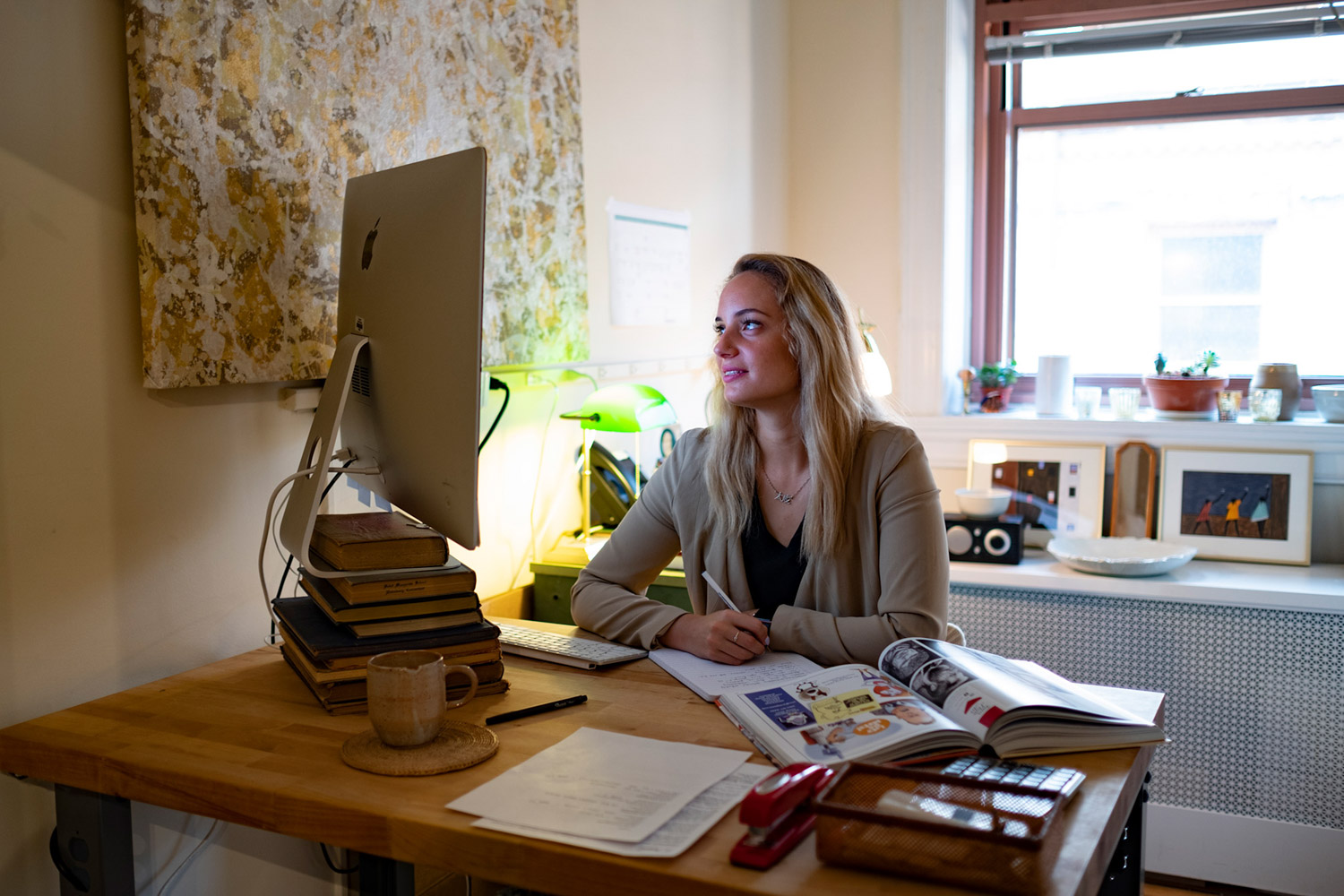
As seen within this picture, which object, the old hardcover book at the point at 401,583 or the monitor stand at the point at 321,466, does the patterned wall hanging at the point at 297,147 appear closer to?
the monitor stand at the point at 321,466

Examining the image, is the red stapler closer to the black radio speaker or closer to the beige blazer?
the beige blazer

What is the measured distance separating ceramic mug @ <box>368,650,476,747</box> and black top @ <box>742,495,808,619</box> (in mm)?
731

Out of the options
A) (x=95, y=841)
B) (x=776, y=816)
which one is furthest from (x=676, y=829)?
(x=95, y=841)

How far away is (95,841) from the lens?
1218 millimetres

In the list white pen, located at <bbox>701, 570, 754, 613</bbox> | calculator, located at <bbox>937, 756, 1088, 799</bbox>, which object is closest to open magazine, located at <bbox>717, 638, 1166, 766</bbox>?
calculator, located at <bbox>937, 756, 1088, 799</bbox>

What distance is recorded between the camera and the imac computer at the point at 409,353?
3.93 ft

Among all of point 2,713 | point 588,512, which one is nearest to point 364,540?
point 2,713

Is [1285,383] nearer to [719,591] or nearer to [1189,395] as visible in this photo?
[1189,395]

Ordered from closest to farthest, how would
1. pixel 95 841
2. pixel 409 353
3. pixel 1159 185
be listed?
pixel 95 841
pixel 409 353
pixel 1159 185

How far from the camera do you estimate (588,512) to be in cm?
242

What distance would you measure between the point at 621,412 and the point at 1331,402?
2068mm

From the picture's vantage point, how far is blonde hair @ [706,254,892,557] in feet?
5.63

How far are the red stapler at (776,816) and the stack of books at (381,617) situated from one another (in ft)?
1.69

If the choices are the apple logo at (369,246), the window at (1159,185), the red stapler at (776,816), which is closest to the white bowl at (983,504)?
the window at (1159,185)
